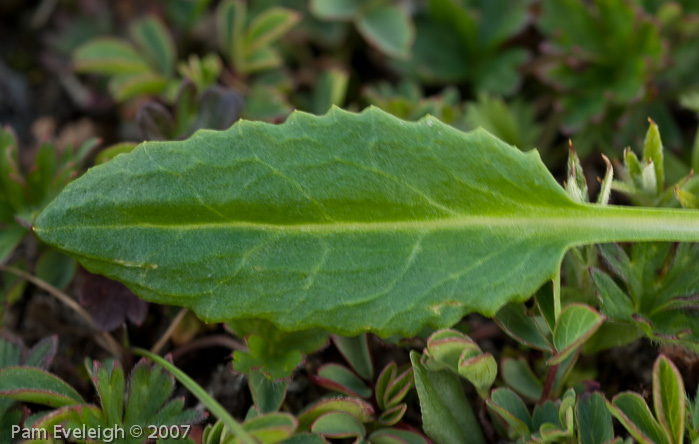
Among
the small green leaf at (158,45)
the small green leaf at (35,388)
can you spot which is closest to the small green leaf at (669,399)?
the small green leaf at (35,388)

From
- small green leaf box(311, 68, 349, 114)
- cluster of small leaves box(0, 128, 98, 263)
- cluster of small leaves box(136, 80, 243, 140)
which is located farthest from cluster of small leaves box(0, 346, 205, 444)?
small green leaf box(311, 68, 349, 114)

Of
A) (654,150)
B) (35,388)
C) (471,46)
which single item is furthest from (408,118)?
(35,388)

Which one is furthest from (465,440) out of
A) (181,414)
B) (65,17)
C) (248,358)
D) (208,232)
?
(65,17)

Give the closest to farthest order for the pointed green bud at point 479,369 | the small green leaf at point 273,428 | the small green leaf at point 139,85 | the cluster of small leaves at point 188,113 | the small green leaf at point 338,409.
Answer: the small green leaf at point 273,428 → the pointed green bud at point 479,369 → the small green leaf at point 338,409 → the cluster of small leaves at point 188,113 → the small green leaf at point 139,85

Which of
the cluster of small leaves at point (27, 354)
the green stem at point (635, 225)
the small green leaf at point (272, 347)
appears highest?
the green stem at point (635, 225)

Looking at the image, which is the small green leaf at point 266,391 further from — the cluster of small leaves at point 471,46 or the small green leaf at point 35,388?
the cluster of small leaves at point 471,46

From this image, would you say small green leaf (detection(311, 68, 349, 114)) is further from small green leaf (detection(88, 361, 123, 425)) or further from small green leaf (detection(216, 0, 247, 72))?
small green leaf (detection(88, 361, 123, 425))
